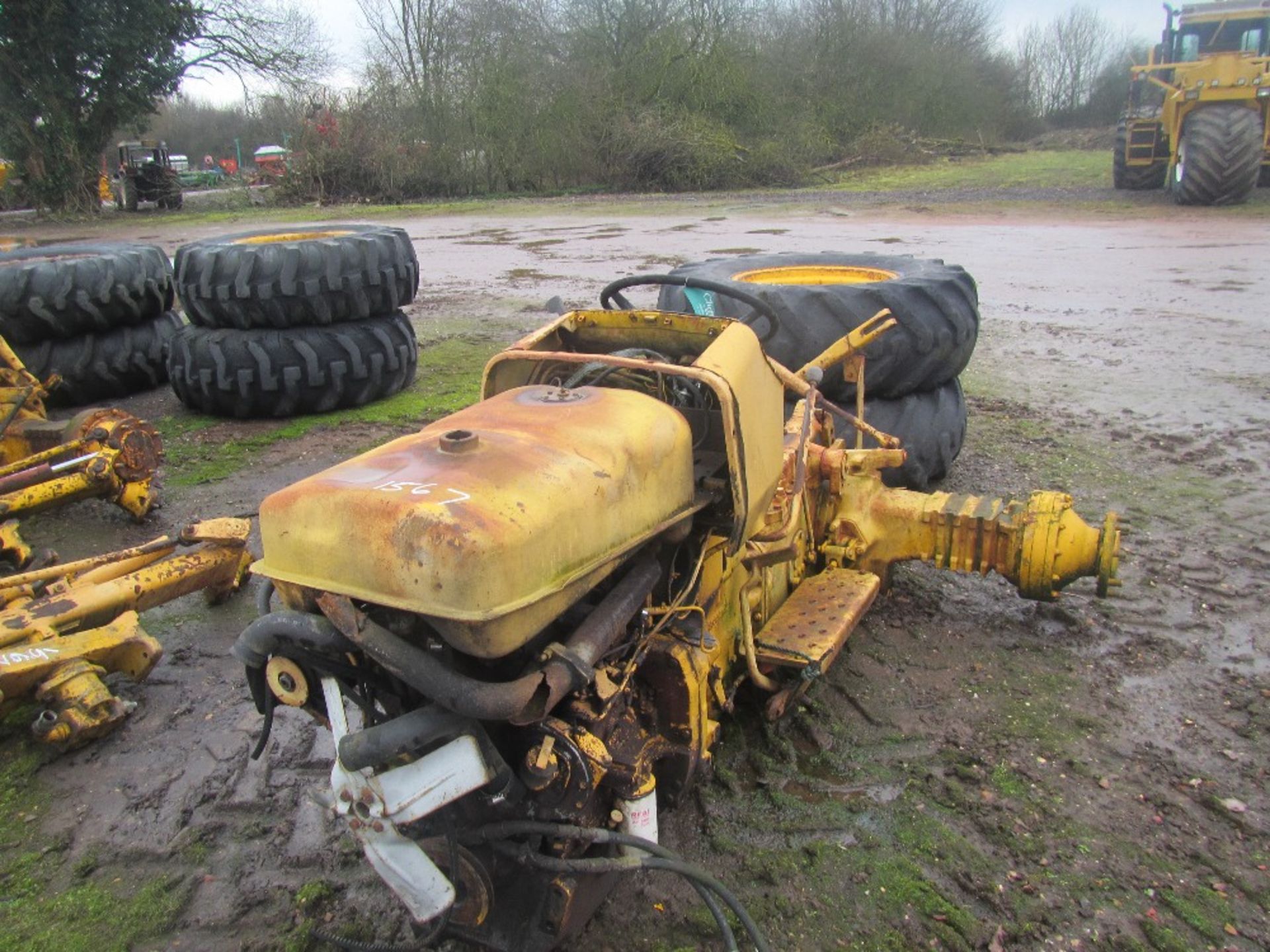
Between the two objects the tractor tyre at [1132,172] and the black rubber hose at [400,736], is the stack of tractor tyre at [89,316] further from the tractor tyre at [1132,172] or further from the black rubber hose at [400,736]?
the tractor tyre at [1132,172]

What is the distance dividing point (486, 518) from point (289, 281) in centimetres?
438

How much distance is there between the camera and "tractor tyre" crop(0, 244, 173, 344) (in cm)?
556

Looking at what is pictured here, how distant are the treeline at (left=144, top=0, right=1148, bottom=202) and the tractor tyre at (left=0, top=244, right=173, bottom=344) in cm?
1808

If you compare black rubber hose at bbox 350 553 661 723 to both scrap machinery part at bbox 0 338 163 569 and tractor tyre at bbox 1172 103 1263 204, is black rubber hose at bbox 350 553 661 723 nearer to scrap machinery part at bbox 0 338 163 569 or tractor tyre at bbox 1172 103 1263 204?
scrap machinery part at bbox 0 338 163 569

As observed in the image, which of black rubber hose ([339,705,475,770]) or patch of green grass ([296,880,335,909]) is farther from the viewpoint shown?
patch of green grass ([296,880,335,909])

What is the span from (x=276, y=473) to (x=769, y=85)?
2367cm

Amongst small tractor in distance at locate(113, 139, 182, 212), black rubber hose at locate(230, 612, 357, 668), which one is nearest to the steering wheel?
black rubber hose at locate(230, 612, 357, 668)

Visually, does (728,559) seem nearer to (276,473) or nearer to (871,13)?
(276,473)

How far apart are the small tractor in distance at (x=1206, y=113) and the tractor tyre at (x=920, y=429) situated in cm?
1196

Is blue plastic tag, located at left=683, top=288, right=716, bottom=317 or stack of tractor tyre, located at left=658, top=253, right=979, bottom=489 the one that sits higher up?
blue plastic tag, located at left=683, top=288, right=716, bottom=317

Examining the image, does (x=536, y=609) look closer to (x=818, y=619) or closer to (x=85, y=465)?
(x=818, y=619)

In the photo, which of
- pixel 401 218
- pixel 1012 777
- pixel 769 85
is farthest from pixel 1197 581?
pixel 769 85

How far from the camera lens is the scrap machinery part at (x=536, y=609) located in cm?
166

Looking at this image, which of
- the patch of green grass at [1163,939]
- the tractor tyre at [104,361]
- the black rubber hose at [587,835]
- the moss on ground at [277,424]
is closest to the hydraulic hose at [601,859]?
the black rubber hose at [587,835]
